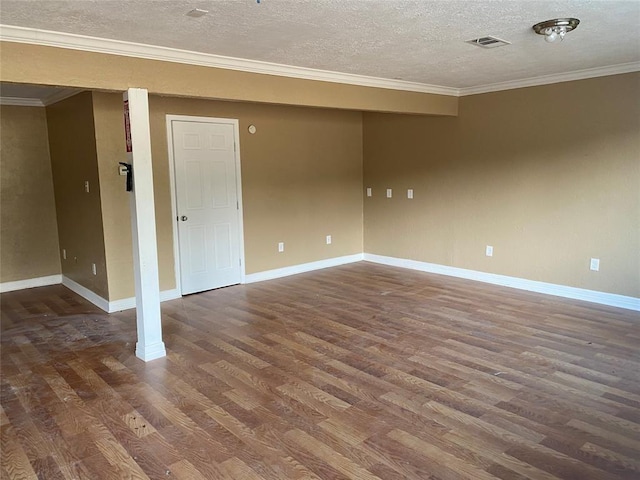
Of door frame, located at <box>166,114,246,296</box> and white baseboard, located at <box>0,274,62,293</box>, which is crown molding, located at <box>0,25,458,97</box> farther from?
white baseboard, located at <box>0,274,62,293</box>

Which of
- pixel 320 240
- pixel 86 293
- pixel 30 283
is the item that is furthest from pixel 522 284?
pixel 30 283

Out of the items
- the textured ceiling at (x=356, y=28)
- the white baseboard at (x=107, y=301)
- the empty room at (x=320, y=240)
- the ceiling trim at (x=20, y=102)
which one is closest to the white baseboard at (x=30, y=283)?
the empty room at (x=320, y=240)

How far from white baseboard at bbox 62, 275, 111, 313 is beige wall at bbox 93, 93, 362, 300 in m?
0.20

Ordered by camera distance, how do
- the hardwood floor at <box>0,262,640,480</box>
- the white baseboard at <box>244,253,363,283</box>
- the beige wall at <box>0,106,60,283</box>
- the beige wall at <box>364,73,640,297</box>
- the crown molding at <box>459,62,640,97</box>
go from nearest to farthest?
the hardwood floor at <box>0,262,640,480</box>
the crown molding at <box>459,62,640,97</box>
the beige wall at <box>364,73,640,297</box>
the beige wall at <box>0,106,60,283</box>
the white baseboard at <box>244,253,363,283</box>

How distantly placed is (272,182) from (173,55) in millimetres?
2812

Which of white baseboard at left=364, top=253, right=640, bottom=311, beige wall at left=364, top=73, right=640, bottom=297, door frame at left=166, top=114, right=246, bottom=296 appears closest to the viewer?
beige wall at left=364, top=73, right=640, bottom=297

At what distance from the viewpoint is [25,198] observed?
235 inches

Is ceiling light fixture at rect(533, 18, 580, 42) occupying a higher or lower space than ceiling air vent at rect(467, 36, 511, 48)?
lower

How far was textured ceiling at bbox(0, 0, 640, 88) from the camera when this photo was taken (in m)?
2.60

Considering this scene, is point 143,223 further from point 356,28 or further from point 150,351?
point 356,28

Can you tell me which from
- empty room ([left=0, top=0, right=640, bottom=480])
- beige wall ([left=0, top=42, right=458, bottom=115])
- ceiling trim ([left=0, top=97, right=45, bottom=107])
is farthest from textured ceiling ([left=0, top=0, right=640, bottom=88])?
ceiling trim ([left=0, top=97, right=45, bottom=107])

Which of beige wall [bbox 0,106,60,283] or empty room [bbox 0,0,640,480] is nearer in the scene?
empty room [bbox 0,0,640,480]

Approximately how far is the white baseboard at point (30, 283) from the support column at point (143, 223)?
10.2ft

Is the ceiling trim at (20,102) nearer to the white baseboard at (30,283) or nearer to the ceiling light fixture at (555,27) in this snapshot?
the white baseboard at (30,283)
